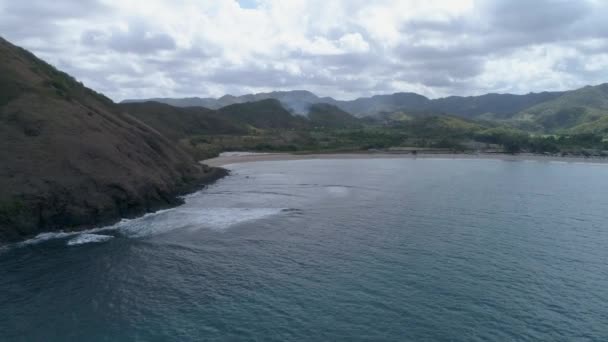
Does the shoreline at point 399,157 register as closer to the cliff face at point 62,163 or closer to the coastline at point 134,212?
the coastline at point 134,212

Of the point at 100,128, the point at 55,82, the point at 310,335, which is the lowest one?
the point at 310,335

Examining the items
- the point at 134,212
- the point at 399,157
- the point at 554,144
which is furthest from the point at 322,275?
the point at 554,144

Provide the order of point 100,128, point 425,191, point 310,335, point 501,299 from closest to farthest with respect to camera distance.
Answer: point 310,335
point 501,299
point 100,128
point 425,191

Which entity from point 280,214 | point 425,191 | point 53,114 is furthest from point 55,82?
point 425,191

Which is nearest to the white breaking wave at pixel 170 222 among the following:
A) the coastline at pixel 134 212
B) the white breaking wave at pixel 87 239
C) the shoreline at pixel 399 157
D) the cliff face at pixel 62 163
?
the white breaking wave at pixel 87 239

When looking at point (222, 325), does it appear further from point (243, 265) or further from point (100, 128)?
point (100, 128)

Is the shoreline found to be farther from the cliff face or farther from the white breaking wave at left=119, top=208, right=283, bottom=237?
the white breaking wave at left=119, top=208, right=283, bottom=237
